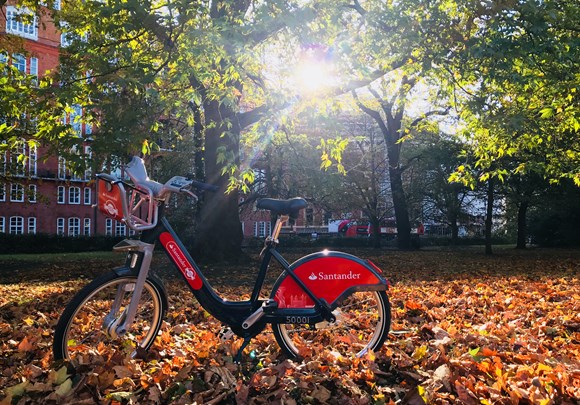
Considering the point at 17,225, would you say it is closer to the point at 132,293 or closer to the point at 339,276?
the point at 132,293

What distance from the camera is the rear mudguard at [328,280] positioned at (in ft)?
12.7

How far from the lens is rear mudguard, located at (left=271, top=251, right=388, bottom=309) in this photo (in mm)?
3861

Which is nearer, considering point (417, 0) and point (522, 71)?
point (417, 0)

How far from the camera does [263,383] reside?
320cm

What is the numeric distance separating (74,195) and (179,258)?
48172 mm

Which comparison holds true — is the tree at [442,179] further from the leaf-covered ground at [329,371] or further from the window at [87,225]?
the window at [87,225]

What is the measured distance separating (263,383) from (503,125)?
9.04m

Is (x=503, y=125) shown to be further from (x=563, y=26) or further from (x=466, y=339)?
(x=466, y=339)

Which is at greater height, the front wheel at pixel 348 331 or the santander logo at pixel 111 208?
the santander logo at pixel 111 208

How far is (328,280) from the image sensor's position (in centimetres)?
391

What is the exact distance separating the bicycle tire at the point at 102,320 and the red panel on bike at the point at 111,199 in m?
0.44

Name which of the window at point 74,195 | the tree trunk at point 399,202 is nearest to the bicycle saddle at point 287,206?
the tree trunk at point 399,202

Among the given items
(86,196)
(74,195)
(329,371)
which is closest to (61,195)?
(74,195)

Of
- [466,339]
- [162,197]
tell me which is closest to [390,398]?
[466,339]
